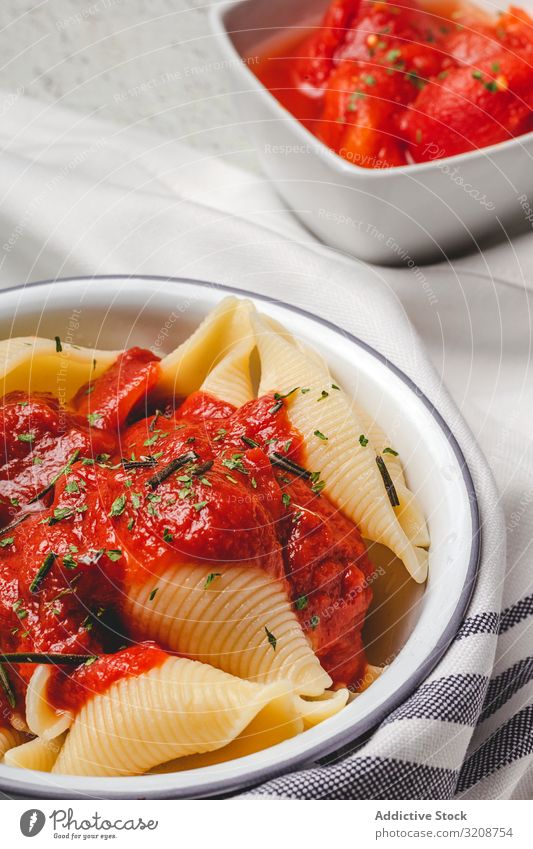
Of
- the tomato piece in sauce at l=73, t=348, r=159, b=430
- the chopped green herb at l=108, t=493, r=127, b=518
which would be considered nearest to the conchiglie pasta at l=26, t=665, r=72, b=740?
the chopped green herb at l=108, t=493, r=127, b=518

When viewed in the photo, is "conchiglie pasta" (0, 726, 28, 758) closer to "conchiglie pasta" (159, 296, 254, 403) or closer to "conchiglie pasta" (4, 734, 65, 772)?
"conchiglie pasta" (4, 734, 65, 772)

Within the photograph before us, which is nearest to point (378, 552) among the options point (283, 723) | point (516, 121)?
point (283, 723)

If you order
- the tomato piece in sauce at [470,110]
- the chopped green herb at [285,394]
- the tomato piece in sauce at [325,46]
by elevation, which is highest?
the tomato piece in sauce at [325,46]

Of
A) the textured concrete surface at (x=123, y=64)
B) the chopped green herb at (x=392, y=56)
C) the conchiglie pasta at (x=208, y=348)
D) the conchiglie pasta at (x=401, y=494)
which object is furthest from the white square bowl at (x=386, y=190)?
the conchiglie pasta at (x=401, y=494)

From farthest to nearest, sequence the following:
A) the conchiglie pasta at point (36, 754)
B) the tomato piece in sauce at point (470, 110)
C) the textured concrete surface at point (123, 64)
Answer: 1. the textured concrete surface at point (123, 64)
2. the tomato piece in sauce at point (470, 110)
3. the conchiglie pasta at point (36, 754)

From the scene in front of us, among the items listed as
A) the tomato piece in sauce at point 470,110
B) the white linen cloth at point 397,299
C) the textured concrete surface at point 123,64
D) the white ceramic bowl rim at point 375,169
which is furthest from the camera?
the textured concrete surface at point 123,64

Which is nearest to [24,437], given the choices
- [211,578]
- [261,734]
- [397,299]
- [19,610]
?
[19,610]

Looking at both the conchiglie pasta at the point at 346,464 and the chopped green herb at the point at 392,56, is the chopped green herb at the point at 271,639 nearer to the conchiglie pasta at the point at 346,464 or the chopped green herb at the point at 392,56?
the conchiglie pasta at the point at 346,464
